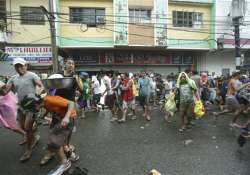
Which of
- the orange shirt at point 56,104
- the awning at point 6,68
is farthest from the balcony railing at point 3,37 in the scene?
the orange shirt at point 56,104

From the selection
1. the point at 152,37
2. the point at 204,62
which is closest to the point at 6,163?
the point at 152,37

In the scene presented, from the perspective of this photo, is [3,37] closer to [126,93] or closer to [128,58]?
[128,58]

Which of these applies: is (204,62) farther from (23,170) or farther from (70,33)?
(23,170)

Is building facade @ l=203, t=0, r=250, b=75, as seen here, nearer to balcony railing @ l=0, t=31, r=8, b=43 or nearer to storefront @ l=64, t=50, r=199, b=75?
storefront @ l=64, t=50, r=199, b=75

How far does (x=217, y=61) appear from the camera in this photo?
23906 millimetres

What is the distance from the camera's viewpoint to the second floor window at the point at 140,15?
68.8 ft

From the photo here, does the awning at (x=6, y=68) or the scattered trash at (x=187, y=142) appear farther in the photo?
the awning at (x=6, y=68)

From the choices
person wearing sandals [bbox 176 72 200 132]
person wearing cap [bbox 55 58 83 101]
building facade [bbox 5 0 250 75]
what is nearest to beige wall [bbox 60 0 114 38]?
building facade [bbox 5 0 250 75]

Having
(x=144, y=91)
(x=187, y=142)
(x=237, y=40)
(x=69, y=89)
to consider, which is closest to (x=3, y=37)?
(x=144, y=91)

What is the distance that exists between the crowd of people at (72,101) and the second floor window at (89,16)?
6887 mm

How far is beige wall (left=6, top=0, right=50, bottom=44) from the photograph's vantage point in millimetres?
19203

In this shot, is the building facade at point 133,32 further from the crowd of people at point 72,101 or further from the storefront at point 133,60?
the crowd of people at point 72,101

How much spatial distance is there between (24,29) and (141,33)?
6955 millimetres

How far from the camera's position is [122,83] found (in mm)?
10922
